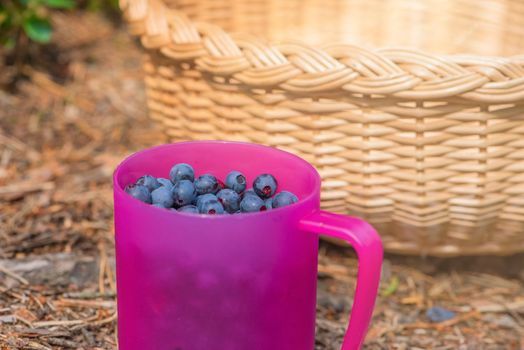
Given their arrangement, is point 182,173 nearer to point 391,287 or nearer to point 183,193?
point 183,193

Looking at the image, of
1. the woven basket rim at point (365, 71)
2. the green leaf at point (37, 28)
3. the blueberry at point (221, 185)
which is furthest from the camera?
the green leaf at point (37, 28)

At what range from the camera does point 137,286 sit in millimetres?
749

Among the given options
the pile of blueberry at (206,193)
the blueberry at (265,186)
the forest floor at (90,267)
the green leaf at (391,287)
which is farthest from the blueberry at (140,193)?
the green leaf at (391,287)

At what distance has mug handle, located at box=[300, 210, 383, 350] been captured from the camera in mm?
728

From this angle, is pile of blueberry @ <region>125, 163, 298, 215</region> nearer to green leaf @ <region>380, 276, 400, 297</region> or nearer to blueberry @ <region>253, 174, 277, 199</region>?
blueberry @ <region>253, 174, 277, 199</region>

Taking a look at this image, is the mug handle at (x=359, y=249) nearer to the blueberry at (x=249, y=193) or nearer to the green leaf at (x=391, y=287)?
the blueberry at (x=249, y=193)

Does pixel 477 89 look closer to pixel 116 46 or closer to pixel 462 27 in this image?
pixel 462 27

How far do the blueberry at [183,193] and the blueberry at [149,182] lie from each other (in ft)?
0.06

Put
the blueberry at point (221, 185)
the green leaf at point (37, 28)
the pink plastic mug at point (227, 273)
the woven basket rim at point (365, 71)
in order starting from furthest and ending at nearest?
1. the green leaf at point (37, 28)
2. the woven basket rim at point (365, 71)
3. the blueberry at point (221, 185)
4. the pink plastic mug at point (227, 273)

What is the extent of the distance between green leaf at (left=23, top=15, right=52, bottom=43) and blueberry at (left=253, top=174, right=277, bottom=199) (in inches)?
41.0

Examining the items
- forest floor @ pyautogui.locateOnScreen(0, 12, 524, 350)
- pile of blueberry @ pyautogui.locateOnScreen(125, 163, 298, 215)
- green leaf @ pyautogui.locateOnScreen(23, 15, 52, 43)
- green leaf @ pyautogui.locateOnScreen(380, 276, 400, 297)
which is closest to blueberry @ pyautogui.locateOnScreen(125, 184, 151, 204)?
pile of blueberry @ pyautogui.locateOnScreen(125, 163, 298, 215)

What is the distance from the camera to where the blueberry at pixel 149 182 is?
2.55ft

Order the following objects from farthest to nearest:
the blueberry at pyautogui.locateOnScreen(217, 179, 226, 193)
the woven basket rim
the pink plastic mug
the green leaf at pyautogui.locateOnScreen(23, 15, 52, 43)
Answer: the green leaf at pyautogui.locateOnScreen(23, 15, 52, 43) < the woven basket rim < the blueberry at pyautogui.locateOnScreen(217, 179, 226, 193) < the pink plastic mug

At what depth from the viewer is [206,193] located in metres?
0.80
